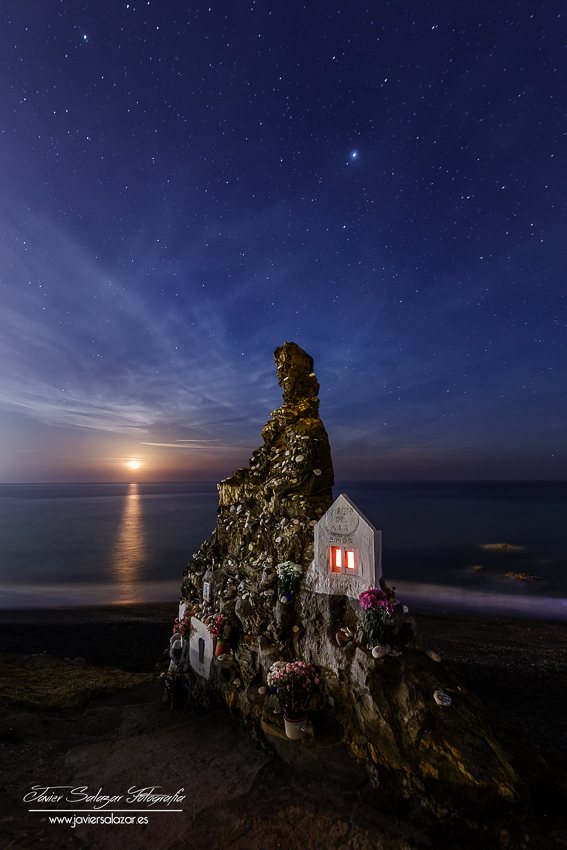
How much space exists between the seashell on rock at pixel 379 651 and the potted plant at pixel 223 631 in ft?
16.2

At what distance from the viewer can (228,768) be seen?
28.1 ft

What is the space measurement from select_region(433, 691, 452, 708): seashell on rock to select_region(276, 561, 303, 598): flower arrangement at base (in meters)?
4.26

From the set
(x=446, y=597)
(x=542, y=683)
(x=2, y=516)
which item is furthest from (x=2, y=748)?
(x=2, y=516)

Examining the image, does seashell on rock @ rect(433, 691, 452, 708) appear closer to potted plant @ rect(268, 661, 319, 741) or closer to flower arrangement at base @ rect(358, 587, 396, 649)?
flower arrangement at base @ rect(358, 587, 396, 649)

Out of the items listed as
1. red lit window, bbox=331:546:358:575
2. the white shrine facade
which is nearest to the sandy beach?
the white shrine facade

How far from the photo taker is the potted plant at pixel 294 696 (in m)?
8.55

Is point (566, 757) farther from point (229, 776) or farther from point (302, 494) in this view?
point (302, 494)

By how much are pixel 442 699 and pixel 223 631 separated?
647cm

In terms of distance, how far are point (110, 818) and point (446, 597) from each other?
3221 cm

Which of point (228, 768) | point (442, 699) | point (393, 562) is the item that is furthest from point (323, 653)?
point (393, 562)

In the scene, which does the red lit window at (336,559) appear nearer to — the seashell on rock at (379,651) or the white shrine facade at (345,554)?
the white shrine facade at (345,554)

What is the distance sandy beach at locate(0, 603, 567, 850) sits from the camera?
679 cm
